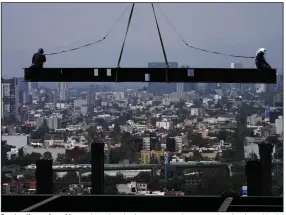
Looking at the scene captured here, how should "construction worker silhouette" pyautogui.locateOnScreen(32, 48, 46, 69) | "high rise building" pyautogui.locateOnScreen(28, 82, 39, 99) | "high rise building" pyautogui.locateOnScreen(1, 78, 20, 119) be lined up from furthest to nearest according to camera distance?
"high rise building" pyautogui.locateOnScreen(1, 78, 20, 119), "high rise building" pyautogui.locateOnScreen(28, 82, 39, 99), "construction worker silhouette" pyautogui.locateOnScreen(32, 48, 46, 69)

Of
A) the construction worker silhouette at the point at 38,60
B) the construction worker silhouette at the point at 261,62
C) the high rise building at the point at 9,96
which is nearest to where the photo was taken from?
the construction worker silhouette at the point at 261,62

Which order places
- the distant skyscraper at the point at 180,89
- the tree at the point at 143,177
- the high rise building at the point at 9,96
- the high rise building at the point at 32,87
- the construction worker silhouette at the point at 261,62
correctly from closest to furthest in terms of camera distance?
the construction worker silhouette at the point at 261,62 < the high rise building at the point at 32,87 < the high rise building at the point at 9,96 < the distant skyscraper at the point at 180,89 < the tree at the point at 143,177

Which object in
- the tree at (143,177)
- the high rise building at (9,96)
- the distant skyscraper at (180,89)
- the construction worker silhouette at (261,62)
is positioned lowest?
the tree at (143,177)

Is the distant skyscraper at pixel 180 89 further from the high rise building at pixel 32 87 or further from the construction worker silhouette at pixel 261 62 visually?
the construction worker silhouette at pixel 261 62

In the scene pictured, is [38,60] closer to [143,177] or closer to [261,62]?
[261,62]

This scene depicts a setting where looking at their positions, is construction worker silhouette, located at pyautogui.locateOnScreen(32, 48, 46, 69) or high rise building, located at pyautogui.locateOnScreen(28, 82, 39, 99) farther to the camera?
high rise building, located at pyautogui.locateOnScreen(28, 82, 39, 99)

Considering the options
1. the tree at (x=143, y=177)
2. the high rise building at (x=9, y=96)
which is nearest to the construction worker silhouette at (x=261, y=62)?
the high rise building at (x=9, y=96)

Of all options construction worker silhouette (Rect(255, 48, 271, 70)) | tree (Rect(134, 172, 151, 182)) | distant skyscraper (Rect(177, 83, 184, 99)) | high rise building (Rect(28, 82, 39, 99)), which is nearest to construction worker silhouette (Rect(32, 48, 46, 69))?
high rise building (Rect(28, 82, 39, 99))

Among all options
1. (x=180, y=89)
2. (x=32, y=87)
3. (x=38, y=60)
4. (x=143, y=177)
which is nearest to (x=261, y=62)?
(x=38, y=60)

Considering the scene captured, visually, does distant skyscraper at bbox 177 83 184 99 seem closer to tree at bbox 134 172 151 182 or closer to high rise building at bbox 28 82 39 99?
tree at bbox 134 172 151 182
